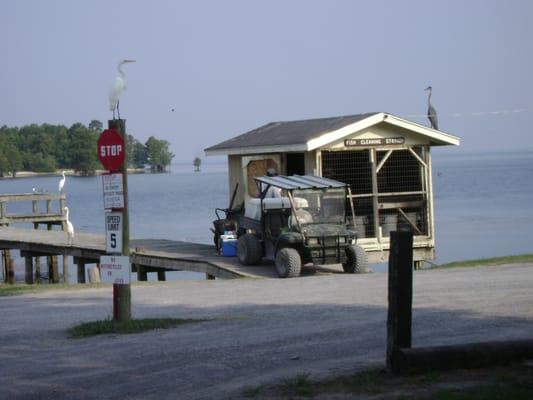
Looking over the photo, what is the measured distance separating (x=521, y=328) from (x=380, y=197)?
46.0ft

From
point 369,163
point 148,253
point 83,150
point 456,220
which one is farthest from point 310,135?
point 83,150

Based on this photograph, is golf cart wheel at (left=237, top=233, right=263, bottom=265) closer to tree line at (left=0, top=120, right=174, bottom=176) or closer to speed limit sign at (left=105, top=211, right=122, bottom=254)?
speed limit sign at (left=105, top=211, right=122, bottom=254)

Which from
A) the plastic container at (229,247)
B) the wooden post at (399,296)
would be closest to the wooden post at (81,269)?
the plastic container at (229,247)

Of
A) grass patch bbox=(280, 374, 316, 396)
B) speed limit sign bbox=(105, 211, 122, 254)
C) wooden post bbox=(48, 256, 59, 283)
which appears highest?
speed limit sign bbox=(105, 211, 122, 254)

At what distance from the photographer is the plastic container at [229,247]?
2391 cm

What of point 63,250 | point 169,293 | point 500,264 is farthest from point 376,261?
point 63,250

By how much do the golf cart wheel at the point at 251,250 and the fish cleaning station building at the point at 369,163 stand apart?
8.72 ft

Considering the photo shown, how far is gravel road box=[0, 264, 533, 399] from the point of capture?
356 inches

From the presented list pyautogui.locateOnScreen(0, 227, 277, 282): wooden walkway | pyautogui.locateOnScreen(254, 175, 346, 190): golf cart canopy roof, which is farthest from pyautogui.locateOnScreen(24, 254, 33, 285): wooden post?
pyautogui.locateOnScreen(254, 175, 346, 190): golf cart canopy roof

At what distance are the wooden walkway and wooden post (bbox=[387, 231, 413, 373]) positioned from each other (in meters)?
11.9

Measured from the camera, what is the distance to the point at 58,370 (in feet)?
32.2

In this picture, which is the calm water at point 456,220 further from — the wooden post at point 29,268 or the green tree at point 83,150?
the green tree at point 83,150

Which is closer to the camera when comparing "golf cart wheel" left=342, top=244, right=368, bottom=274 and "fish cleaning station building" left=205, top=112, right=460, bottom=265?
"golf cart wheel" left=342, top=244, right=368, bottom=274

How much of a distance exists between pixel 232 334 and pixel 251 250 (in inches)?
406
